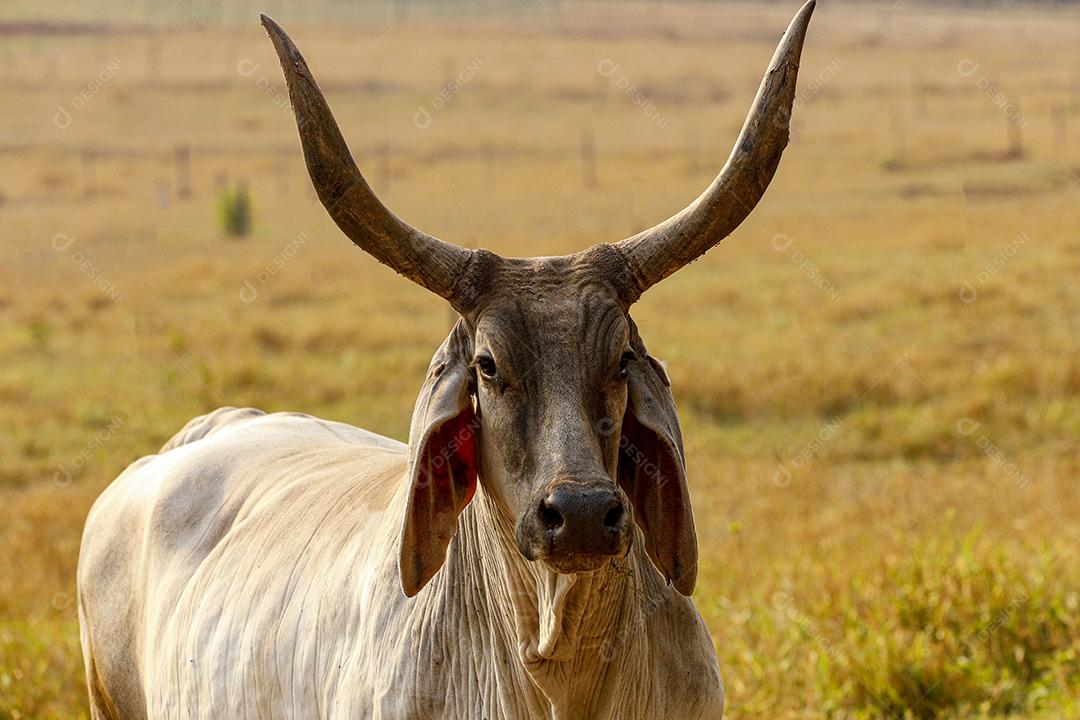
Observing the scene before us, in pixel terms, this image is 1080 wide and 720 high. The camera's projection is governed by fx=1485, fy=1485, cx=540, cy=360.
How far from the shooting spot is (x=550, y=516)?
290 cm

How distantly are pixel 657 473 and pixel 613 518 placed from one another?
1.42ft

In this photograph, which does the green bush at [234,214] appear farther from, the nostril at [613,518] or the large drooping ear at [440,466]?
the nostril at [613,518]

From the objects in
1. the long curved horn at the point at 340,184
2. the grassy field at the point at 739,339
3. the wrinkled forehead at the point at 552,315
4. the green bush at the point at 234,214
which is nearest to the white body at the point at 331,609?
the wrinkled forehead at the point at 552,315

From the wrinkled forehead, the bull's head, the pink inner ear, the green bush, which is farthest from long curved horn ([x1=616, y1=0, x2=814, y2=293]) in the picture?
the green bush

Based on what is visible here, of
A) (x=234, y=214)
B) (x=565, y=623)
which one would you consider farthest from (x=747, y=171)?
(x=234, y=214)

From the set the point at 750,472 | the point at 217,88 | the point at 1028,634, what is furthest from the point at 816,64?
the point at 1028,634

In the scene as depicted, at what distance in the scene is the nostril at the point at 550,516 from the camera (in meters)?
2.87

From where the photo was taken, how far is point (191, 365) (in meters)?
13.2

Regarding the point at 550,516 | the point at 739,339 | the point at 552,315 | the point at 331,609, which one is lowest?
the point at 739,339

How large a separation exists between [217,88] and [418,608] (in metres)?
49.7

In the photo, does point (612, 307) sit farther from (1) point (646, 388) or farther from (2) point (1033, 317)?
(2) point (1033, 317)

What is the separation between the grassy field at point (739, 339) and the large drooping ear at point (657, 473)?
2491mm

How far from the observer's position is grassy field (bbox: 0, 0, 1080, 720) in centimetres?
609

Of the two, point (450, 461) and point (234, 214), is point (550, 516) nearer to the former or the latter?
point (450, 461)
